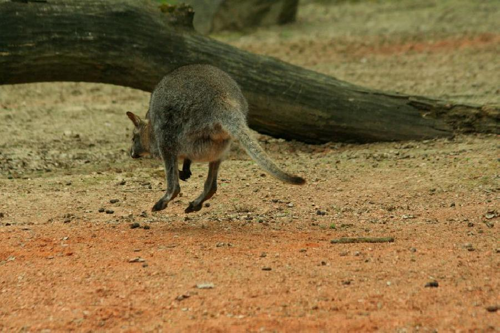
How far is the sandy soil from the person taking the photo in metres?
4.27

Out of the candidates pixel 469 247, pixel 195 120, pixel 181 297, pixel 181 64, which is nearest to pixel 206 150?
pixel 195 120

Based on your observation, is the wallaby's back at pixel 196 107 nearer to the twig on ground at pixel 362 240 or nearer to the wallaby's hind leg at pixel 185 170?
the wallaby's hind leg at pixel 185 170

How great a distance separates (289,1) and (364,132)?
9644 millimetres

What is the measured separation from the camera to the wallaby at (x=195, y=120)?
6.05m

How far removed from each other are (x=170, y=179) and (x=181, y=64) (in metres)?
2.19

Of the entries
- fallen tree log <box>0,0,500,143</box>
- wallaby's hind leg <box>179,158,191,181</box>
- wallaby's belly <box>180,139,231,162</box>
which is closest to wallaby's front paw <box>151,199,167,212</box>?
wallaby's belly <box>180,139,231,162</box>

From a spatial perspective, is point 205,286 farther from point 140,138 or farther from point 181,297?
point 140,138

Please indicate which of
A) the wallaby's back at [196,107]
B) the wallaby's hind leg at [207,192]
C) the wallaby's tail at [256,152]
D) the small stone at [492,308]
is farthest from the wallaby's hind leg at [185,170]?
the small stone at [492,308]

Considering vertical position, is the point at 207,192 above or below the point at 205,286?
below

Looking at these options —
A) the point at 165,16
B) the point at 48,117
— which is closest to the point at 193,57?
the point at 165,16

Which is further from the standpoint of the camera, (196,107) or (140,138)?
(140,138)

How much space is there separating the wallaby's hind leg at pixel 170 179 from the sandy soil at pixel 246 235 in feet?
0.53

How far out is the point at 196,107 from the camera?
6148 mm

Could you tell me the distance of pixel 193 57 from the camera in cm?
832
